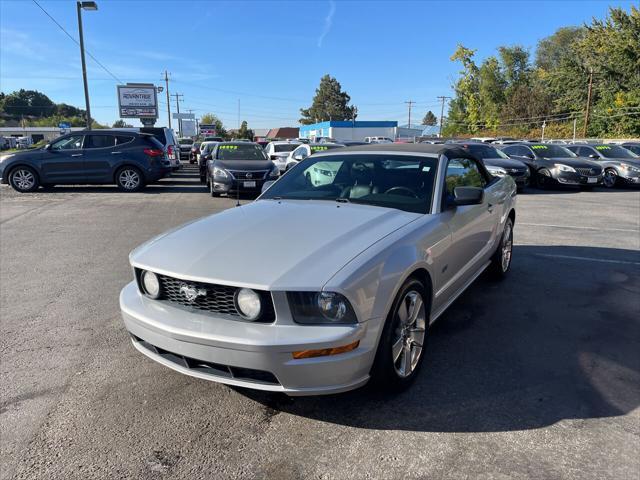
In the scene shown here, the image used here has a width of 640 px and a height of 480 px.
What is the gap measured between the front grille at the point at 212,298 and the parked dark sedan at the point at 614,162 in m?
17.7

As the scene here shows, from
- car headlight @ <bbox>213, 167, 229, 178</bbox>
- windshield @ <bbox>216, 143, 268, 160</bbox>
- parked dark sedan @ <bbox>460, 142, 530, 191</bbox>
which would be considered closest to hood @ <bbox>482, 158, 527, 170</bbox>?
parked dark sedan @ <bbox>460, 142, 530, 191</bbox>

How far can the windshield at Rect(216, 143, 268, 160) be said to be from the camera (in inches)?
542

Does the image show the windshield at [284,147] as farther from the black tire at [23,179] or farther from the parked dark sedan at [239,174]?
the black tire at [23,179]

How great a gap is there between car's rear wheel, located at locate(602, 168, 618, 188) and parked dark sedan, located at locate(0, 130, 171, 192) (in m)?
15.6

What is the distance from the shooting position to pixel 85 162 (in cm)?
1378

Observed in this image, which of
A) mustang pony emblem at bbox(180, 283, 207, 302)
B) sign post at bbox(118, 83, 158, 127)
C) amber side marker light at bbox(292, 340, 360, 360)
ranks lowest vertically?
amber side marker light at bbox(292, 340, 360, 360)

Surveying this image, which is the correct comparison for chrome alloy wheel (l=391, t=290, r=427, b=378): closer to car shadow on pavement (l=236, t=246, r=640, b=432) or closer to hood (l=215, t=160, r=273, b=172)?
car shadow on pavement (l=236, t=246, r=640, b=432)

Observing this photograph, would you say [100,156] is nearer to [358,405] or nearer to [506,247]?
[506,247]

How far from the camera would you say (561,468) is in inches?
93.2

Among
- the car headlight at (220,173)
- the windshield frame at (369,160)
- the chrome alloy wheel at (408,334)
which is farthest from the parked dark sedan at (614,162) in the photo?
the chrome alloy wheel at (408,334)

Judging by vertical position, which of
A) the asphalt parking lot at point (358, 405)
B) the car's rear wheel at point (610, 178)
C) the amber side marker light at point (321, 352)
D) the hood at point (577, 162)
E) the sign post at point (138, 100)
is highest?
the sign post at point (138, 100)

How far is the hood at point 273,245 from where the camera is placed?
8.23 ft

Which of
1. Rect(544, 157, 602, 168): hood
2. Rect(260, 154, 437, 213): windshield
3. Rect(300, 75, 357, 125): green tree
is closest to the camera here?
Rect(260, 154, 437, 213): windshield

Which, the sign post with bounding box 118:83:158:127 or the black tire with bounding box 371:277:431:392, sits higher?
the sign post with bounding box 118:83:158:127
